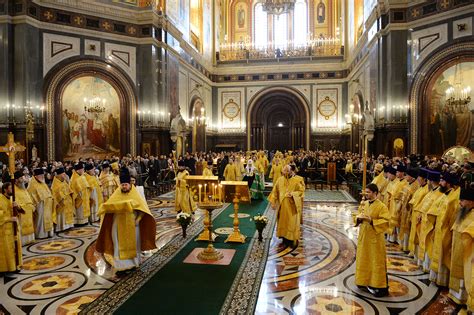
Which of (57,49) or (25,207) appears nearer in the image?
(25,207)

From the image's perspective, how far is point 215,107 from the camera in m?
32.4

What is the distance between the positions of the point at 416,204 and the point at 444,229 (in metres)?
1.36

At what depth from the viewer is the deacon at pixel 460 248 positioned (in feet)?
15.9

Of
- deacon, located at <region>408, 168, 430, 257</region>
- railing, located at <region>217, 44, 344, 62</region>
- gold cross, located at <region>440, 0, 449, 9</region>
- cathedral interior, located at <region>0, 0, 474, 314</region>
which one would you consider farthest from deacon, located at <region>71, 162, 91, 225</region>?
railing, located at <region>217, 44, 344, 62</region>

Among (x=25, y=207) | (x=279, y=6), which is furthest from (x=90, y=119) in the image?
(x=279, y=6)

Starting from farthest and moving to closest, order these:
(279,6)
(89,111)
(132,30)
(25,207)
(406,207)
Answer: (279,6), (132,30), (89,111), (406,207), (25,207)

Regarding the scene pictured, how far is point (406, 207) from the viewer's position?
302 inches

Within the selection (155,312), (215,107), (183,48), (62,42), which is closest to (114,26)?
(62,42)

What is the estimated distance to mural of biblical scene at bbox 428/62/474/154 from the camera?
14844 mm

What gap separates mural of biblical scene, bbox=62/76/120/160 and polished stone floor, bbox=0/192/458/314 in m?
10.7

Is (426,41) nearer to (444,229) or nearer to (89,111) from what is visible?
(444,229)

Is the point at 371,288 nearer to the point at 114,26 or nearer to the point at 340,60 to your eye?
the point at 114,26

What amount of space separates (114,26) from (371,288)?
1838cm

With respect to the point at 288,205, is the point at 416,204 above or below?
above
